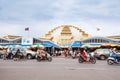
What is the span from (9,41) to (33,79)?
249 feet

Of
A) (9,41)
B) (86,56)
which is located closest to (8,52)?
(86,56)

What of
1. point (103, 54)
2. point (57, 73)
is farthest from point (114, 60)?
point (103, 54)

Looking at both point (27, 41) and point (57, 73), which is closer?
point (57, 73)

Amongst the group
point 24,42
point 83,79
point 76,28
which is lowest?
point 83,79

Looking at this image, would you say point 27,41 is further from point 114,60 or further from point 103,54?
point 114,60

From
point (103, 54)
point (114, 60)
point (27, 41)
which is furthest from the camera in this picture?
point (27, 41)

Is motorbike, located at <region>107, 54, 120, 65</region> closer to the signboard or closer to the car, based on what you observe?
the car

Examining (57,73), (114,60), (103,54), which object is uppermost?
(103,54)

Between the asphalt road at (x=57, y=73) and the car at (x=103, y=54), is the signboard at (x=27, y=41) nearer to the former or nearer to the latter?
the car at (x=103, y=54)

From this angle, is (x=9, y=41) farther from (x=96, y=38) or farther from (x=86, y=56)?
(x=86, y=56)

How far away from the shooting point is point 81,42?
86.4 meters

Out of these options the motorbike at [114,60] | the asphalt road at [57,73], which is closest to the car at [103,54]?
the motorbike at [114,60]

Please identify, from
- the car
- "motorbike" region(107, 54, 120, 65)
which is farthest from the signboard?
"motorbike" region(107, 54, 120, 65)

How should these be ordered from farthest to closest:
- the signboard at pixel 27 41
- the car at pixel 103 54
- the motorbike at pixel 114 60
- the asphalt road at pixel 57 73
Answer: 1. the signboard at pixel 27 41
2. the car at pixel 103 54
3. the motorbike at pixel 114 60
4. the asphalt road at pixel 57 73
